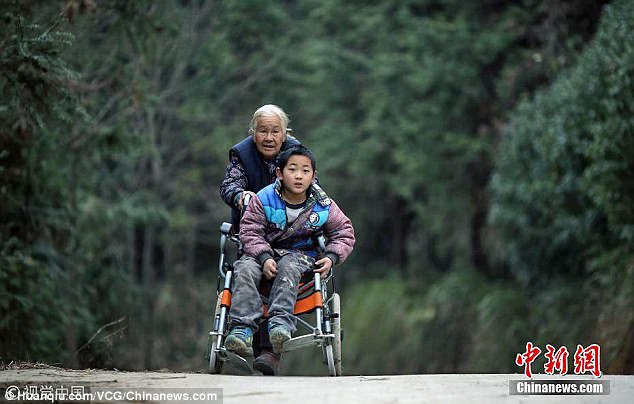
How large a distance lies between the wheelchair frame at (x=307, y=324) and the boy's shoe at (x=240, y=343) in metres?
0.07

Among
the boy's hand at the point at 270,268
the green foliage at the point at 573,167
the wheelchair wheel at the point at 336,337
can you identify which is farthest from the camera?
the green foliage at the point at 573,167

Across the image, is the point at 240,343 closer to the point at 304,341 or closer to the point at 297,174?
the point at 304,341

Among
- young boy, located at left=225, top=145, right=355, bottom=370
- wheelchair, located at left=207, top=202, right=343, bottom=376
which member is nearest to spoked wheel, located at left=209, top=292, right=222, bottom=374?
wheelchair, located at left=207, top=202, right=343, bottom=376

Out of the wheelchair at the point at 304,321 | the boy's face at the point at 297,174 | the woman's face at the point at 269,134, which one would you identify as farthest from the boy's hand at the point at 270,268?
the woman's face at the point at 269,134

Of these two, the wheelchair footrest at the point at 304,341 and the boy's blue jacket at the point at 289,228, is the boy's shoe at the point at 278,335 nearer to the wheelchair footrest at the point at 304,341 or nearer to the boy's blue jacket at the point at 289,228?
the wheelchair footrest at the point at 304,341

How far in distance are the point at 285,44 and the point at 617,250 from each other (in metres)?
11.7

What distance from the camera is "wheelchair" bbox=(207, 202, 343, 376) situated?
783 centimetres

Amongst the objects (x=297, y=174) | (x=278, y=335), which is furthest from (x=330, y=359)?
(x=297, y=174)

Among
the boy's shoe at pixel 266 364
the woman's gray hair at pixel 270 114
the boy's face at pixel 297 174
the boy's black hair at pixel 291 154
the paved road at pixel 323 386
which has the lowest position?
the paved road at pixel 323 386

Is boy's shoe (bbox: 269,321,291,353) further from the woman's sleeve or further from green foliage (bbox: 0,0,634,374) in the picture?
green foliage (bbox: 0,0,634,374)

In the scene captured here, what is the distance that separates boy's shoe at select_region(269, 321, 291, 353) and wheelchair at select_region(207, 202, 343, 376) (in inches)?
1.6

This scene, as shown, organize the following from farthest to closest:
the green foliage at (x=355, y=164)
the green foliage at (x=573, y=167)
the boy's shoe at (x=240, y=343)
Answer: the green foliage at (x=573, y=167) < the green foliage at (x=355, y=164) < the boy's shoe at (x=240, y=343)

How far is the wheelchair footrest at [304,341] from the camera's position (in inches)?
304

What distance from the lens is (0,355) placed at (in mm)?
10461
